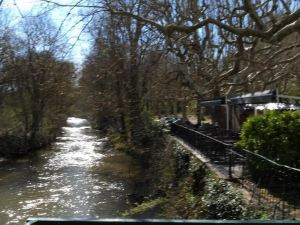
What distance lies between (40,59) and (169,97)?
15.7 meters

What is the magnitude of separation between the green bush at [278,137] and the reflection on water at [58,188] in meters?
7.06

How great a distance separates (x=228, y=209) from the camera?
32.1 ft

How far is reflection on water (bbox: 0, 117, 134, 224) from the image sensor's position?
59.0 feet

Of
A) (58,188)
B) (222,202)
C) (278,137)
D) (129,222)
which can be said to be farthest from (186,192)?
(129,222)

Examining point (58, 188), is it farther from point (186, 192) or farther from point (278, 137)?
point (278, 137)

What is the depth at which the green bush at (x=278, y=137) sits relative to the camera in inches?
415

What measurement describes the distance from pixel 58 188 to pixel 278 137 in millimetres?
14250

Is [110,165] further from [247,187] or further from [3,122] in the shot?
[247,187]

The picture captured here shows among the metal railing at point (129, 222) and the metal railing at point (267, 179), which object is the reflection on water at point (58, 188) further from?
the metal railing at point (129, 222)

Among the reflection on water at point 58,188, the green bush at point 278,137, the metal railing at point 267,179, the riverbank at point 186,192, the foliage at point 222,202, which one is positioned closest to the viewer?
the metal railing at point 267,179

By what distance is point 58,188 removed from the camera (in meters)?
22.8

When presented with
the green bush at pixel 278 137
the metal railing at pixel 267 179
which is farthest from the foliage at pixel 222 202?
the green bush at pixel 278 137

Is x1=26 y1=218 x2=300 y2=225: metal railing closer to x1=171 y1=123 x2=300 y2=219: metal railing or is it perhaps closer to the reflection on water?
x1=171 y1=123 x2=300 y2=219: metal railing

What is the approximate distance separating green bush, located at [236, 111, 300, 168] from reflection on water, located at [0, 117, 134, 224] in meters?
7.06
